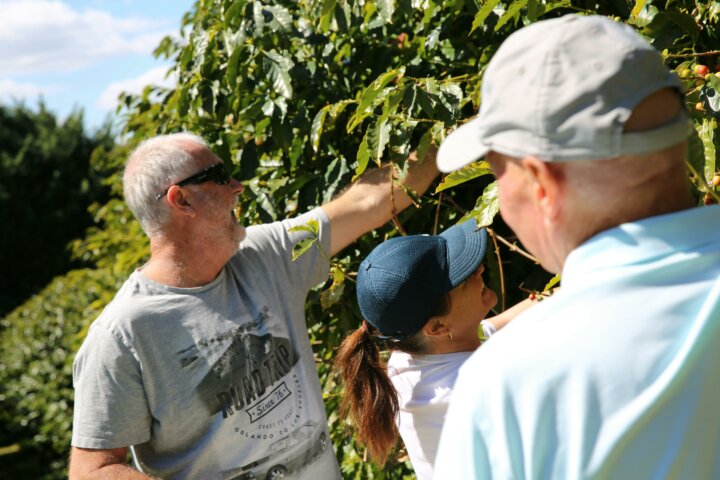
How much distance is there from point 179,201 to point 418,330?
0.88 m

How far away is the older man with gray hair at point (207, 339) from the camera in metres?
2.41

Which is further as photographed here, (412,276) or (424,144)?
(424,144)

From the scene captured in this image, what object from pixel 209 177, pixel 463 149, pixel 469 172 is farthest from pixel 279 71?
pixel 463 149

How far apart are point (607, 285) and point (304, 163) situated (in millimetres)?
2233

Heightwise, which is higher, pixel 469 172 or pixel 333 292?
pixel 469 172

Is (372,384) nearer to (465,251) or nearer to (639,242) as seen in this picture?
(465,251)

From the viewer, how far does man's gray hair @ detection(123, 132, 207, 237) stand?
8.61 feet

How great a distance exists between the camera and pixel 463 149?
124cm

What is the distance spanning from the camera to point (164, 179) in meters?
2.62

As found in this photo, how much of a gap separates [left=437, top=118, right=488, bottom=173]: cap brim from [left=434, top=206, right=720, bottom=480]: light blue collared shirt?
0.20 metres

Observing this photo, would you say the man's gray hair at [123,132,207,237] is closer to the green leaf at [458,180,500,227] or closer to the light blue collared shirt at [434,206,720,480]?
the green leaf at [458,180,500,227]

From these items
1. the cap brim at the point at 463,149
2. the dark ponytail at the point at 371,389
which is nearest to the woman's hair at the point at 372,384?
the dark ponytail at the point at 371,389

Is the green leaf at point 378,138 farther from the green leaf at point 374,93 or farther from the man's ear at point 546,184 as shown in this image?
the man's ear at point 546,184

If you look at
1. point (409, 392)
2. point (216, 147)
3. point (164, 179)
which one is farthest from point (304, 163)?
point (409, 392)
